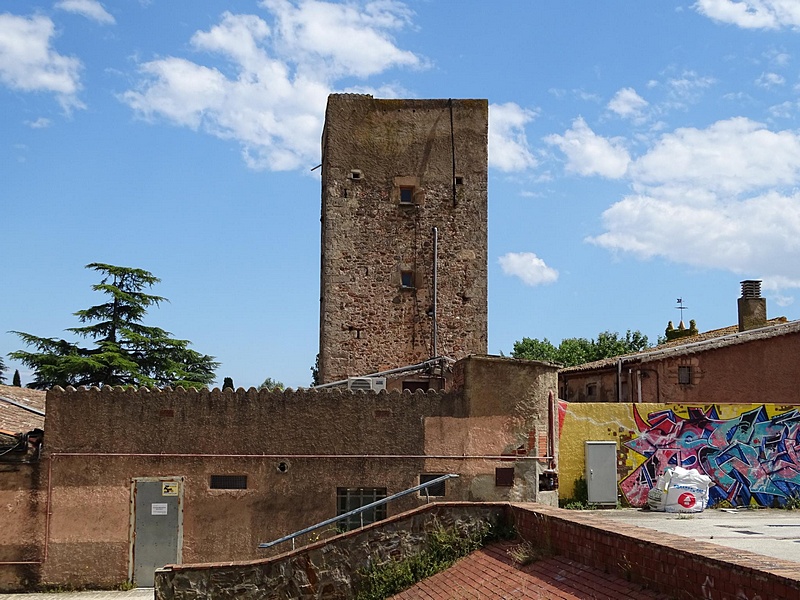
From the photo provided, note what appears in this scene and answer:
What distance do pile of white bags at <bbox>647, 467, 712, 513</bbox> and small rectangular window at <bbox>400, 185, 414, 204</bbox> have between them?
10.3 meters

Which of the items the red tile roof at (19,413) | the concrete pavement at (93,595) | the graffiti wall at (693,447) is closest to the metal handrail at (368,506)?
the concrete pavement at (93,595)

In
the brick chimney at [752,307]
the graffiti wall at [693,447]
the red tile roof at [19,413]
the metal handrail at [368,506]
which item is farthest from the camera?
the brick chimney at [752,307]

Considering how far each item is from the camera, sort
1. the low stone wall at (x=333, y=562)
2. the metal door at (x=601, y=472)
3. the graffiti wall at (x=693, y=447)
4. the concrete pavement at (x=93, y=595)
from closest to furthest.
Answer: the low stone wall at (x=333, y=562) → the concrete pavement at (x=93, y=595) → the metal door at (x=601, y=472) → the graffiti wall at (x=693, y=447)

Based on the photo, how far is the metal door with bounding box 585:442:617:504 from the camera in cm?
1947

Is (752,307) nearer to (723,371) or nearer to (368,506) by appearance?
(723,371)

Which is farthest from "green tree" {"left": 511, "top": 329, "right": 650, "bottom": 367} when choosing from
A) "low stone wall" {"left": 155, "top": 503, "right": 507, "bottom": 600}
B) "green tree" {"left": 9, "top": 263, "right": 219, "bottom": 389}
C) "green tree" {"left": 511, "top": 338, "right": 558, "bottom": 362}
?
"low stone wall" {"left": 155, "top": 503, "right": 507, "bottom": 600}

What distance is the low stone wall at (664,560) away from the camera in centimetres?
654

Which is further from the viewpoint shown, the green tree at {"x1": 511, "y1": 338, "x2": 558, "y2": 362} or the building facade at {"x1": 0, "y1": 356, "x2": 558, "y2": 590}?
the green tree at {"x1": 511, "y1": 338, "x2": 558, "y2": 362}

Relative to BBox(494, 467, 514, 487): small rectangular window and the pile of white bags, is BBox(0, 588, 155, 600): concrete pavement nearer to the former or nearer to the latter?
BBox(494, 467, 514, 487): small rectangular window

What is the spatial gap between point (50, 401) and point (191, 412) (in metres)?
2.63

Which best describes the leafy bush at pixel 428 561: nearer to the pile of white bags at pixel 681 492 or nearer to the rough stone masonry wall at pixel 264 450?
the rough stone masonry wall at pixel 264 450

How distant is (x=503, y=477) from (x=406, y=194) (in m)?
10.5

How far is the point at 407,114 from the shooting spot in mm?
24938

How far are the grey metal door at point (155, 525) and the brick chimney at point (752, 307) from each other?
19.3 metres
